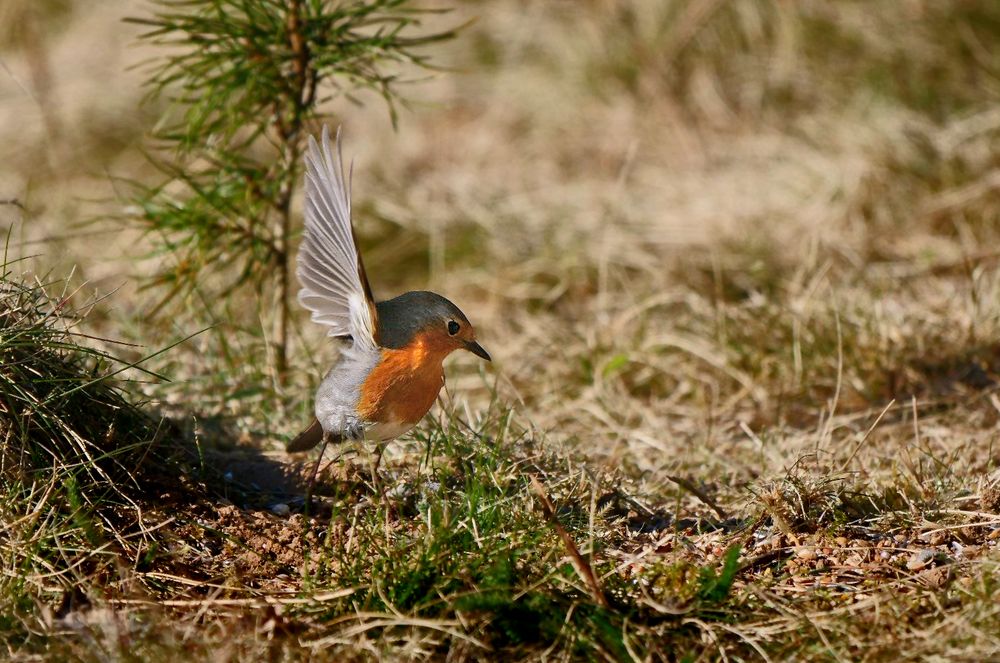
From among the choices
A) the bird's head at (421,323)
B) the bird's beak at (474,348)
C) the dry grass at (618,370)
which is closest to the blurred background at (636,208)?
the dry grass at (618,370)

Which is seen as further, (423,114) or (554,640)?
(423,114)

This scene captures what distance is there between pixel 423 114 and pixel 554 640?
19.5 feet

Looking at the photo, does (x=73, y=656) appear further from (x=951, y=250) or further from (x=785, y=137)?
(x=785, y=137)

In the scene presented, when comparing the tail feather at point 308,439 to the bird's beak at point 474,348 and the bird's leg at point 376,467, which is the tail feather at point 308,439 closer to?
the bird's leg at point 376,467

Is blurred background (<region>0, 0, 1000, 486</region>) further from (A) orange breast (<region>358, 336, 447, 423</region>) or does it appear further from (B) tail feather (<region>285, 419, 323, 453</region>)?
(A) orange breast (<region>358, 336, 447, 423</region>)

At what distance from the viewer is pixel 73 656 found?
230cm

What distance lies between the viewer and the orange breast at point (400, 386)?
9.07 ft

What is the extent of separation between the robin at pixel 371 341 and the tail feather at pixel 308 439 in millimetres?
181

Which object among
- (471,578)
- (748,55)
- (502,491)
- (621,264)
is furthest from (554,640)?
(748,55)

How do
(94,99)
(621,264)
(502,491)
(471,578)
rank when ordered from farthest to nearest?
1. (94,99)
2. (621,264)
3. (502,491)
4. (471,578)

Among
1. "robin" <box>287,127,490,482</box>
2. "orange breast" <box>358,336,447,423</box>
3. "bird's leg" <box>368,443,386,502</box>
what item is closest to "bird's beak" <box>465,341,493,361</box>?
"robin" <box>287,127,490,482</box>

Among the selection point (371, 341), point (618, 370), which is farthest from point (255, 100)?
point (618, 370)

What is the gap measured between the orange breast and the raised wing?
7cm

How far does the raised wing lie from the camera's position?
2.52 metres
